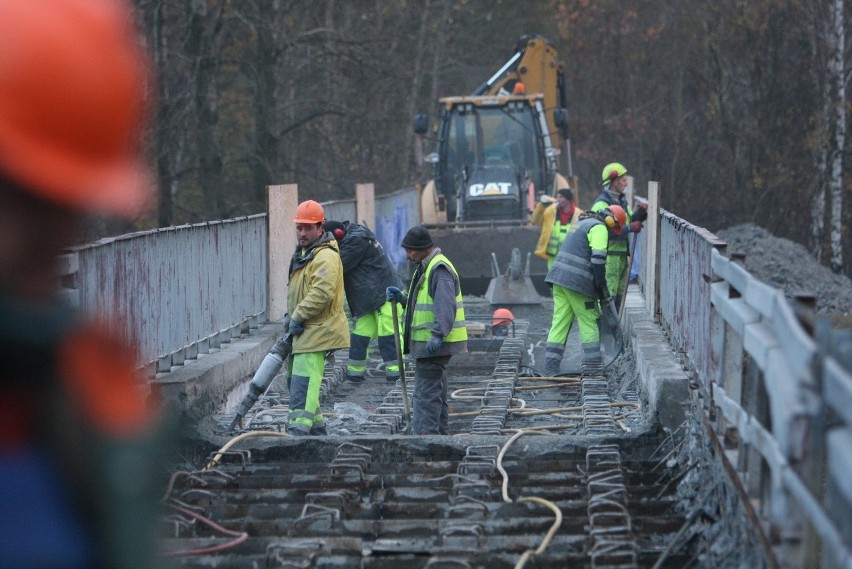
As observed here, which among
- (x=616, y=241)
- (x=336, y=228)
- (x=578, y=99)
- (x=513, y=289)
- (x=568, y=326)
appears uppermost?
(x=578, y=99)

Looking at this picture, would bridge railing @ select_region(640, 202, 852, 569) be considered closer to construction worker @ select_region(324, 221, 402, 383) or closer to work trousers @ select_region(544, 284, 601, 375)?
work trousers @ select_region(544, 284, 601, 375)

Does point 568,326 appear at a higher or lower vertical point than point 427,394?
higher

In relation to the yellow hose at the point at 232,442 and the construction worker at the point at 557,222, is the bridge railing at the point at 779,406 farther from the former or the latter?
the construction worker at the point at 557,222

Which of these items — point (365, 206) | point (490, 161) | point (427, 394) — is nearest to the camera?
point (427, 394)

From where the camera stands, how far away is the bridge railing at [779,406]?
3.21 m

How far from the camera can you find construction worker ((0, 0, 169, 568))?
132cm

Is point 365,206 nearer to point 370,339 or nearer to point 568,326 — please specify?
point 370,339

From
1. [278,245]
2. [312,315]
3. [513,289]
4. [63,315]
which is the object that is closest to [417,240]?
[312,315]

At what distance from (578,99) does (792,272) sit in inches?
740

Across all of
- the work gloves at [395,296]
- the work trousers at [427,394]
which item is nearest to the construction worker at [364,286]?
the work gloves at [395,296]

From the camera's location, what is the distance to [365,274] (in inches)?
491

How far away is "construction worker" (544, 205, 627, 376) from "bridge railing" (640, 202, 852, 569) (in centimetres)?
508

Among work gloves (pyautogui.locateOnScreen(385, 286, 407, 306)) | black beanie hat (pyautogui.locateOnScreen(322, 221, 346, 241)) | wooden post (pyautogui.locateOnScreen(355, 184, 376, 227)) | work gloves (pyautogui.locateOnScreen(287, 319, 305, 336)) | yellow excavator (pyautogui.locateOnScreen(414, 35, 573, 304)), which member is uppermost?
yellow excavator (pyautogui.locateOnScreen(414, 35, 573, 304))

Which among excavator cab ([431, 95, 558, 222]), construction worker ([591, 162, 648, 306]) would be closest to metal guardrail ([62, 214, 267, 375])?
construction worker ([591, 162, 648, 306])
